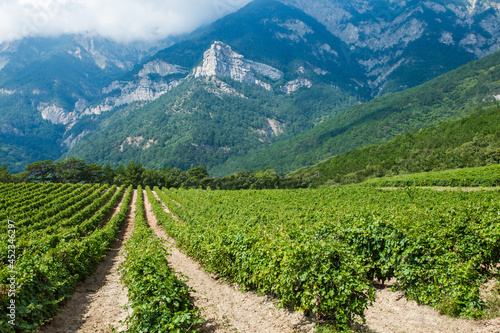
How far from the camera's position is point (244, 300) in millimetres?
11750

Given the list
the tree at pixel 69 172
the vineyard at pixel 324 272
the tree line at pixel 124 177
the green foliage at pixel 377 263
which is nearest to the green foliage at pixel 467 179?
the vineyard at pixel 324 272

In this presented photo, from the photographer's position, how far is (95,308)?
11.3m

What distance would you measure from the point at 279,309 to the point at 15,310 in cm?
818

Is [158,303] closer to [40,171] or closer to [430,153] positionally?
[430,153]

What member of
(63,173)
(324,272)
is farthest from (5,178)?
(324,272)

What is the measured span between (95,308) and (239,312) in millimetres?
5925

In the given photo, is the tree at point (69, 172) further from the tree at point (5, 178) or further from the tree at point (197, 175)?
the tree at point (197, 175)

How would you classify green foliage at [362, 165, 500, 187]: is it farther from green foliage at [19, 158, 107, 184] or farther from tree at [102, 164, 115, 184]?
green foliage at [19, 158, 107, 184]

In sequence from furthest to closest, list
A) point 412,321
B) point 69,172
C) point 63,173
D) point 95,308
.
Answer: point 69,172, point 63,173, point 95,308, point 412,321

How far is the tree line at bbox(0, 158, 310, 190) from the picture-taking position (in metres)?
99.6

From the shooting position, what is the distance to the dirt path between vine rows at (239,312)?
9.13 meters

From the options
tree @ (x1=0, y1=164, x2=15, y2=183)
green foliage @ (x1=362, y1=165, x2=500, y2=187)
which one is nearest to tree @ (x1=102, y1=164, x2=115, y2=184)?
tree @ (x1=0, y1=164, x2=15, y2=183)

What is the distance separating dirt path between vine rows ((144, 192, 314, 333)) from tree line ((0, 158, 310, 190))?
83.6m

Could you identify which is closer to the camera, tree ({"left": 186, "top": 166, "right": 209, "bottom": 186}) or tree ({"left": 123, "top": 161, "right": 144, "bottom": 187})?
tree ({"left": 123, "top": 161, "right": 144, "bottom": 187})
